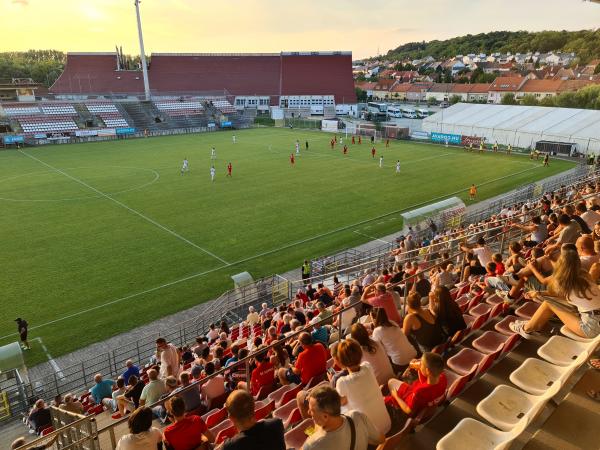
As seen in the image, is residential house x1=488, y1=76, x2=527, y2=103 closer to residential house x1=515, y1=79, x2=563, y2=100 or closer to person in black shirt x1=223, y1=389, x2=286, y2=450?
residential house x1=515, y1=79, x2=563, y2=100

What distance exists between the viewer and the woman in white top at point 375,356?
16.3 feet

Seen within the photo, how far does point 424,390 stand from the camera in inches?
174

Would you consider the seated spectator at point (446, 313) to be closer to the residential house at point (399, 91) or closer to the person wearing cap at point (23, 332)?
the person wearing cap at point (23, 332)

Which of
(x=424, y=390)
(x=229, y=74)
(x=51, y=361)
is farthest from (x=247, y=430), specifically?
(x=229, y=74)

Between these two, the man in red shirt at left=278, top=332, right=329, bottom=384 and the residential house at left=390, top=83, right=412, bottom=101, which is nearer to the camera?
the man in red shirt at left=278, top=332, right=329, bottom=384

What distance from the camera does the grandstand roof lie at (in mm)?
78875

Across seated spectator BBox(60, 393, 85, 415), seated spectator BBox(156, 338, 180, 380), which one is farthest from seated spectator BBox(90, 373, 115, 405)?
seated spectator BBox(156, 338, 180, 380)

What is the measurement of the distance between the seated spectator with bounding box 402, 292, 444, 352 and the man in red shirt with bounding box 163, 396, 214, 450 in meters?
2.81

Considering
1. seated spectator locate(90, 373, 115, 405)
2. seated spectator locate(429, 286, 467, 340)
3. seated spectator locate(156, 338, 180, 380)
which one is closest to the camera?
seated spectator locate(429, 286, 467, 340)

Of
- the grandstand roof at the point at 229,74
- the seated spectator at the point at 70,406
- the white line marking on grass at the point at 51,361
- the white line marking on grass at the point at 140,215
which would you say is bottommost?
the white line marking on grass at the point at 51,361

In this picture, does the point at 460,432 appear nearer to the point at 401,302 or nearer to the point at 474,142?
the point at 401,302

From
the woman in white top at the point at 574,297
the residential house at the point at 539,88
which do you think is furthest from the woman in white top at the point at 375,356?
the residential house at the point at 539,88

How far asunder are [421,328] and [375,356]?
1.00m

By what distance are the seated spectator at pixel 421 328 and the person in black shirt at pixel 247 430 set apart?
112 inches
